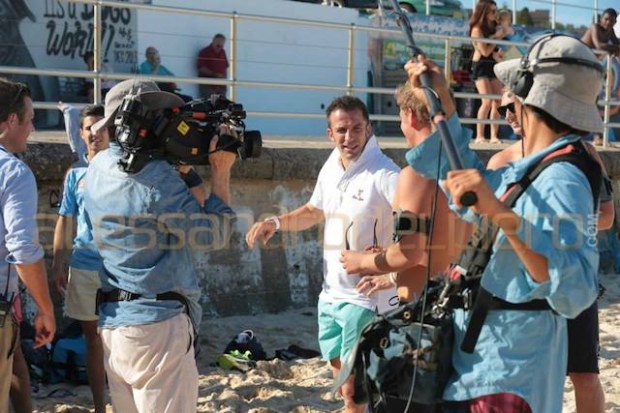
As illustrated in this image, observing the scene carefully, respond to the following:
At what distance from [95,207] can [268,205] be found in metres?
3.97

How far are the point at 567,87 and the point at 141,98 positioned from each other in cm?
179

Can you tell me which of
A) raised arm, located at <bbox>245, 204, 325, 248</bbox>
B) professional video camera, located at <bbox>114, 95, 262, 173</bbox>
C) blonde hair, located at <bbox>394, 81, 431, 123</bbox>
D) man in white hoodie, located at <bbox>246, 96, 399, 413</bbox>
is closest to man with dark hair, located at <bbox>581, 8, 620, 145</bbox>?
raised arm, located at <bbox>245, 204, 325, 248</bbox>

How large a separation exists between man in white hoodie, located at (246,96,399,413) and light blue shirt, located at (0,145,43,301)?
1.14 metres

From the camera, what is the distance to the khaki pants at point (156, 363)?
372cm

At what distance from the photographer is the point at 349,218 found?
4.57m

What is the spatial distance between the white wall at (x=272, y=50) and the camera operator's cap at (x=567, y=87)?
9221mm

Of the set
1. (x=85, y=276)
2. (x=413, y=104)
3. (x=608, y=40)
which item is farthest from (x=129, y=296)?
(x=608, y=40)

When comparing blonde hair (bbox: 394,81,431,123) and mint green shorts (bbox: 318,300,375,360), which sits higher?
blonde hair (bbox: 394,81,431,123)

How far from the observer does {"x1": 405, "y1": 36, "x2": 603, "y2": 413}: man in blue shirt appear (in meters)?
2.41

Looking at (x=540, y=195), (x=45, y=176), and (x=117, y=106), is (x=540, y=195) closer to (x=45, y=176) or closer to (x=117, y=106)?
(x=117, y=106)

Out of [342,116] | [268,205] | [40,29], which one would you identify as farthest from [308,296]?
[40,29]

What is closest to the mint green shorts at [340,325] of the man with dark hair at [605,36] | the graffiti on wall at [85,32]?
the graffiti on wall at [85,32]

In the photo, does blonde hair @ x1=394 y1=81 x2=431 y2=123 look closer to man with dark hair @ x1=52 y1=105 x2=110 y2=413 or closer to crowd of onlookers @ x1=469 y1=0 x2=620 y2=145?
man with dark hair @ x1=52 y1=105 x2=110 y2=413

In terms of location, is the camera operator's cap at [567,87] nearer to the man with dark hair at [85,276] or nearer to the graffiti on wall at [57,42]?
the man with dark hair at [85,276]
